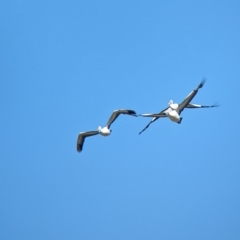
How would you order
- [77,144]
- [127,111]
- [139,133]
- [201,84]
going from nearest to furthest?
[201,84] → [139,133] → [127,111] → [77,144]

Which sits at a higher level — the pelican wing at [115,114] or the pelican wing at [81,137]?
the pelican wing at [115,114]

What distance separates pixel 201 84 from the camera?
1736 cm

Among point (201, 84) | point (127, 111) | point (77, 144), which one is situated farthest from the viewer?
point (77, 144)

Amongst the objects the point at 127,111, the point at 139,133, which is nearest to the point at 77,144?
the point at 127,111

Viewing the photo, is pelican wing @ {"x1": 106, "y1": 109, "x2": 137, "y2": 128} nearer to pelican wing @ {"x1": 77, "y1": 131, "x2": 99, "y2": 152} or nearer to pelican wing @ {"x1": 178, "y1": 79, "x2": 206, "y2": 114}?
pelican wing @ {"x1": 77, "y1": 131, "x2": 99, "y2": 152}

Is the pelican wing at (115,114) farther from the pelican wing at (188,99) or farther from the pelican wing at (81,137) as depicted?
the pelican wing at (188,99)

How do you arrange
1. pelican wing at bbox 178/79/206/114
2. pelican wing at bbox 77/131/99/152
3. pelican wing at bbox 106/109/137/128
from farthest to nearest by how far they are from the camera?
1. pelican wing at bbox 77/131/99/152
2. pelican wing at bbox 106/109/137/128
3. pelican wing at bbox 178/79/206/114

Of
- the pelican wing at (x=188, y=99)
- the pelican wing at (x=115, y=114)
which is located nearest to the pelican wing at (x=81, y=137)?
the pelican wing at (x=115, y=114)

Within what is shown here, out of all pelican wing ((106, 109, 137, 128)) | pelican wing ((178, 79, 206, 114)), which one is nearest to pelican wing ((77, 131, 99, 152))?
pelican wing ((106, 109, 137, 128))

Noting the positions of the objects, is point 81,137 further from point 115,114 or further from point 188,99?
point 188,99

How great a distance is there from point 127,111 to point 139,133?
6.96ft

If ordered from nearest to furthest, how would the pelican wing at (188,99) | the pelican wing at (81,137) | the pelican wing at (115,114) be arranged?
the pelican wing at (188,99) → the pelican wing at (115,114) → the pelican wing at (81,137)

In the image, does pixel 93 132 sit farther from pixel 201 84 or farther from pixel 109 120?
pixel 201 84

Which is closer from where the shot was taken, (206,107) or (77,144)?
(206,107)
